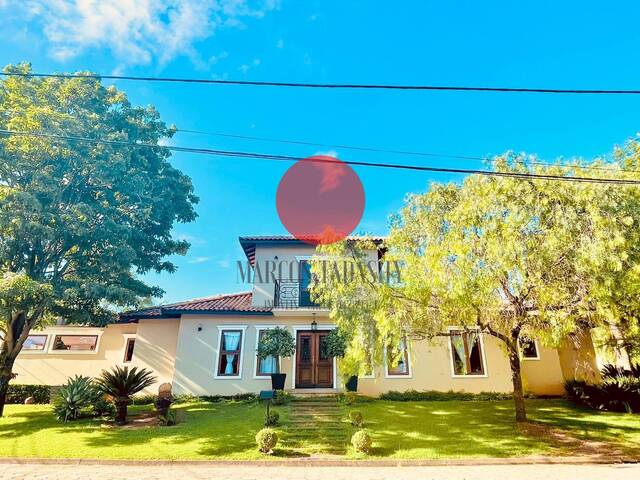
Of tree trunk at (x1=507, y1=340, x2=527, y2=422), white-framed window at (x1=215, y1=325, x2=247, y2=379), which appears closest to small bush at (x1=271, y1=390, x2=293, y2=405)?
white-framed window at (x1=215, y1=325, x2=247, y2=379)

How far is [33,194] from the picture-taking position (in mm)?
10992

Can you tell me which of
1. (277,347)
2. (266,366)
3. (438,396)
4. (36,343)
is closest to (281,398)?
(277,347)

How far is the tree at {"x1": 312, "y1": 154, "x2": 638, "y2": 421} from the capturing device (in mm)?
7109

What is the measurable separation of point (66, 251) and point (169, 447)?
883 cm

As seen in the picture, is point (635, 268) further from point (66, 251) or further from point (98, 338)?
point (98, 338)

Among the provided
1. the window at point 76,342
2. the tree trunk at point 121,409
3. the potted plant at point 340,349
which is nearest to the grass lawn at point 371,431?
the tree trunk at point 121,409

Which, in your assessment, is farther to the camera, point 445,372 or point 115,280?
point 445,372

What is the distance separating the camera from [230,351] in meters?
14.8

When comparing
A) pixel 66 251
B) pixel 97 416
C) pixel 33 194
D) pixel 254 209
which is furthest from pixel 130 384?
pixel 254 209

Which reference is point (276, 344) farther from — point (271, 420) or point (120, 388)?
point (120, 388)

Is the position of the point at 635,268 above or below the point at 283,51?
below

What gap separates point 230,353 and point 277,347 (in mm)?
2805

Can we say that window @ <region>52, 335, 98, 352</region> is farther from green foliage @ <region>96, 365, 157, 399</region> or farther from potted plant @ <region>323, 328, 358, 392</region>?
potted plant @ <region>323, 328, 358, 392</region>

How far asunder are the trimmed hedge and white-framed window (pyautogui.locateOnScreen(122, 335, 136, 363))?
303cm
